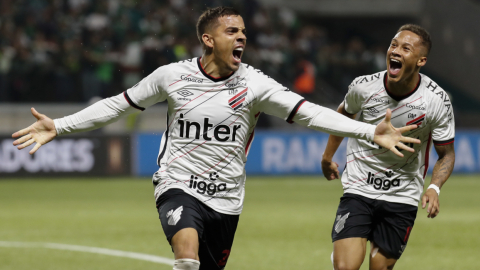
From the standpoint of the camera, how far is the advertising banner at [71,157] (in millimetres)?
18016

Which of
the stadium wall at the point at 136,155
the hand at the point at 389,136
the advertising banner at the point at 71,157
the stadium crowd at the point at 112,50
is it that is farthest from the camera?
the stadium crowd at the point at 112,50

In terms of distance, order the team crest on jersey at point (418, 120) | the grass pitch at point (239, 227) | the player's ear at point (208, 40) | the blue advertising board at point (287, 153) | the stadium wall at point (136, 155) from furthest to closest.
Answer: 1. the blue advertising board at point (287, 153)
2. the stadium wall at point (136, 155)
3. the grass pitch at point (239, 227)
4. the team crest on jersey at point (418, 120)
5. the player's ear at point (208, 40)

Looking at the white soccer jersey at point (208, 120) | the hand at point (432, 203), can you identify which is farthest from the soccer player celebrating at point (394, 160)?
the white soccer jersey at point (208, 120)

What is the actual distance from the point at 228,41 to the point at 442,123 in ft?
5.92

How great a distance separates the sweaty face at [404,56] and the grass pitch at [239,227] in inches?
122

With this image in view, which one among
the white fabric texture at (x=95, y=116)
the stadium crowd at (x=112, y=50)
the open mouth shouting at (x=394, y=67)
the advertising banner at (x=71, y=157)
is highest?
the open mouth shouting at (x=394, y=67)

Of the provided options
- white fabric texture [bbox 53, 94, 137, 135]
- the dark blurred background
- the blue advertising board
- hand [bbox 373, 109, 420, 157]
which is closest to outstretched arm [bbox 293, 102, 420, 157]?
hand [bbox 373, 109, 420, 157]

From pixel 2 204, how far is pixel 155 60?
23.7 feet

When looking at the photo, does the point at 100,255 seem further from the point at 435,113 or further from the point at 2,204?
the point at 2,204

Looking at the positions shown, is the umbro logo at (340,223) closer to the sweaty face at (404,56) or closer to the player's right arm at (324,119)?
the player's right arm at (324,119)

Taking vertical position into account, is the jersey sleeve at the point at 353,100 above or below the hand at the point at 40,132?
above

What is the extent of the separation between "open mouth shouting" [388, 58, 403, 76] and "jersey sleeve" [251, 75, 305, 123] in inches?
33.1

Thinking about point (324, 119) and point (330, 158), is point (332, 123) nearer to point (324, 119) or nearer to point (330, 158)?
point (324, 119)

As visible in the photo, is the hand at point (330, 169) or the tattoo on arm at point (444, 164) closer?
the tattoo on arm at point (444, 164)
